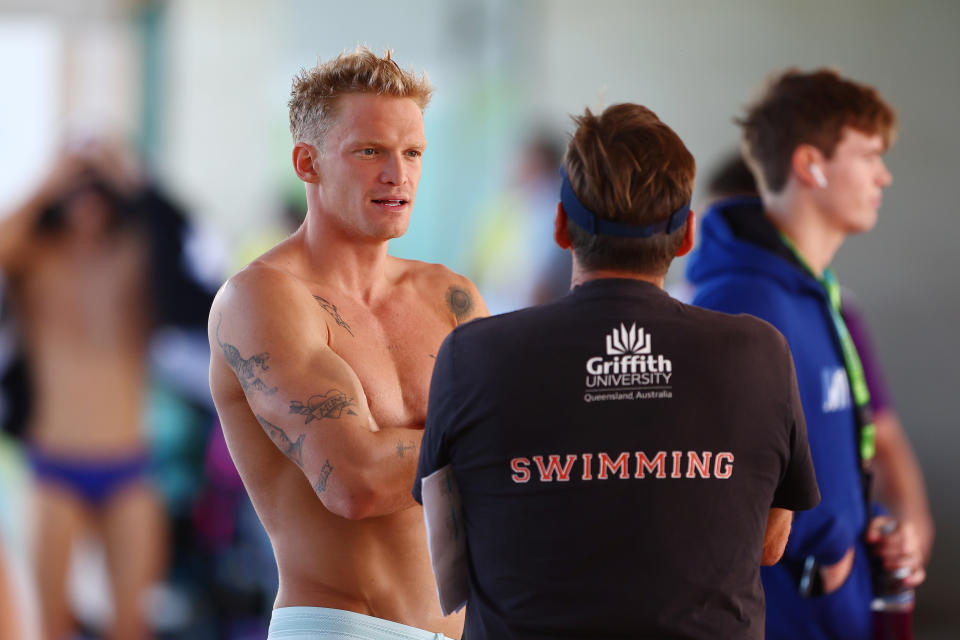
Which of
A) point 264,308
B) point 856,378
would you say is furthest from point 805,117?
point 264,308

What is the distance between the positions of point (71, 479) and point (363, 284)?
309 cm

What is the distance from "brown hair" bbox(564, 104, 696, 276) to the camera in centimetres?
124

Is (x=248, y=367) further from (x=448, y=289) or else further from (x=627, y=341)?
(x=627, y=341)

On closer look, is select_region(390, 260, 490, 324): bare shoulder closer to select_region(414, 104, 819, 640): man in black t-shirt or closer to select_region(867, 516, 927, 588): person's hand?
select_region(414, 104, 819, 640): man in black t-shirt

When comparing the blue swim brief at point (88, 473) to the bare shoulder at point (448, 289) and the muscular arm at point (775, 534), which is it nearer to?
the bare shoulder at point (448, 289)

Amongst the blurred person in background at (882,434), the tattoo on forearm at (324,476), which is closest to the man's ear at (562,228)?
the tattoo on forearm at (324,476)

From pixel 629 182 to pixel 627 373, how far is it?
226 mm

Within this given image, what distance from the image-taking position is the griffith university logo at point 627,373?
1185 mm

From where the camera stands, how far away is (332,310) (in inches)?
62.6

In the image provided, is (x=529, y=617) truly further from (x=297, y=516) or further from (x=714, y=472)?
(x=297, y=516)

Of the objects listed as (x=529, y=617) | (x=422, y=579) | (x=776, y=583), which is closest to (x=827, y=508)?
(x=776, y=583)

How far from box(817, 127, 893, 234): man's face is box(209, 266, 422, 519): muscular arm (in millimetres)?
1240

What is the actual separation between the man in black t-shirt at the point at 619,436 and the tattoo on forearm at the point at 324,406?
21 centimetres

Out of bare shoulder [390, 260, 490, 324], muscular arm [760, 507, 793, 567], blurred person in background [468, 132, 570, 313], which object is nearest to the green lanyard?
bare shoulder [390, 260, 490, 324]
